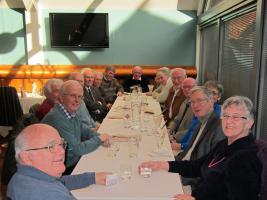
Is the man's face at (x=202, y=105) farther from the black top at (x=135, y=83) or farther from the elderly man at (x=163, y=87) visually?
the black top at (x=135, y=83)

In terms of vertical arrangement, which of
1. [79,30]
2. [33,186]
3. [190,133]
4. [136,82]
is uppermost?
[79,30]

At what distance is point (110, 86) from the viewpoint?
20.7 ft

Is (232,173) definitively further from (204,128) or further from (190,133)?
(190,133)

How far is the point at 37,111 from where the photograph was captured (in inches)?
127

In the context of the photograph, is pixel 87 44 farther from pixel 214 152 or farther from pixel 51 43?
pixel 214 152

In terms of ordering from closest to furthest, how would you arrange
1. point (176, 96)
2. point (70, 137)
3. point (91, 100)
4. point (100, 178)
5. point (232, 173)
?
point (232, 173), point (100, 178), point (70, 137), point (176, 96), point (91, 100)

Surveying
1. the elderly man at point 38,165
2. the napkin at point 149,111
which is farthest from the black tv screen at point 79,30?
the elderly man at point 38,165

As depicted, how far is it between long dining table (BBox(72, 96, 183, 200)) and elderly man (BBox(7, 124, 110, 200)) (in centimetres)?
37

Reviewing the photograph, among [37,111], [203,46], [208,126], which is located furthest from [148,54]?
[208,126]

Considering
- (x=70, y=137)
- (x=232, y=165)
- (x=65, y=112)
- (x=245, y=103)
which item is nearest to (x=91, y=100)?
(x=65, y=112)

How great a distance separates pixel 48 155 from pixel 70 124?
4.21 ft

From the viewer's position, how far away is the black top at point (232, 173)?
1602 millimetres

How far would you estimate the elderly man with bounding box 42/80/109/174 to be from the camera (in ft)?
8.12

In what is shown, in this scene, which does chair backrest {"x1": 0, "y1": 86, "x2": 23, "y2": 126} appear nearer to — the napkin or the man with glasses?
the napkin
